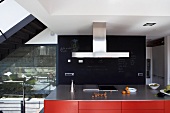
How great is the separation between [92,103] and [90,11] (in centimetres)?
128

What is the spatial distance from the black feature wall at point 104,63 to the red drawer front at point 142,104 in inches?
103

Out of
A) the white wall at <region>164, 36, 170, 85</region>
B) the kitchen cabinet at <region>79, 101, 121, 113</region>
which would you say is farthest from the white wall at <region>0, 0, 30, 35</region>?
the white wall at <region>164, 36, 170, 85</region>

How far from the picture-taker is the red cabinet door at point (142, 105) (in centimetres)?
259

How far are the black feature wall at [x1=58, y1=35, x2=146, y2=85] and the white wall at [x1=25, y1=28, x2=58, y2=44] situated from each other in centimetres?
22

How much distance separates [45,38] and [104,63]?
5.80 feet

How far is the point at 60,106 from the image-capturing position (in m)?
2.61

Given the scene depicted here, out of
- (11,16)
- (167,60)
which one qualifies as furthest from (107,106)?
(167,60)

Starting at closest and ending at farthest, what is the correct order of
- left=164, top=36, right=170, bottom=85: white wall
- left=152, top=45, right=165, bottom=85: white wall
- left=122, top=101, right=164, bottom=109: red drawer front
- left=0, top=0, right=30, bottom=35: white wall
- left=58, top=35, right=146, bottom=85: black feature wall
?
1. left=122, top=101, right=164, bottom=109: red drawer front
2. left=0, top=0, right=30, bottom=35: white wall
3. left=58, top=35, right=146, bottom=85: black feature wall
4. left=164, top=36, right=170, bottom=85: white wall
5. left=152, top=45, right=165, bottom=85: white wall

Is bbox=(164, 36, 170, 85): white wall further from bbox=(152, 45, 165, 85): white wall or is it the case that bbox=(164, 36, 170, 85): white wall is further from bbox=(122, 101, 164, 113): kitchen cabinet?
bbox=(122, 101, 164, 113): kitchen cabinet

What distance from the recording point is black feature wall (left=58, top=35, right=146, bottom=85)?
17.1 feet

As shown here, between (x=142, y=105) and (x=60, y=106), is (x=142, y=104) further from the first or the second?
(x=60, y=106)

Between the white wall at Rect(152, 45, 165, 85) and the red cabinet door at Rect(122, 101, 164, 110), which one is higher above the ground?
the white wall at Rect(152, 45, 165, 85)

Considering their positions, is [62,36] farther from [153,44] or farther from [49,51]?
[153,44]

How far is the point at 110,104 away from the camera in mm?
2592
